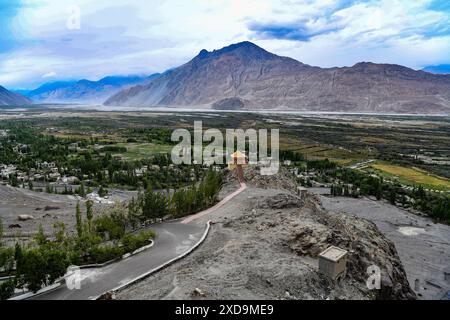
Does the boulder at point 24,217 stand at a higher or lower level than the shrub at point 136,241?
lower

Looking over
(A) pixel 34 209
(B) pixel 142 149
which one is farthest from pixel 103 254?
(B) pixel 142 149

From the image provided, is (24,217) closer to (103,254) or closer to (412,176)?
(103,254)

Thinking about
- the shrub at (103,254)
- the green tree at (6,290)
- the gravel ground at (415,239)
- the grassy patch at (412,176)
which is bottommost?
the gravel ground at (415,239)

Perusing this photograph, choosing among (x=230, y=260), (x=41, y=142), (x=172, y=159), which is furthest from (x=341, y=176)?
(x=41, y=142)

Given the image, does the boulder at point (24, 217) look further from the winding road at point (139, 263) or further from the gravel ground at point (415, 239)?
the gravel ground at point (415, 239)

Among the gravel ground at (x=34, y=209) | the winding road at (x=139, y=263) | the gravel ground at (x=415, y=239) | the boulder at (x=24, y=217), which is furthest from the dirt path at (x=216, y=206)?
the boulder at (x=24, y=217)

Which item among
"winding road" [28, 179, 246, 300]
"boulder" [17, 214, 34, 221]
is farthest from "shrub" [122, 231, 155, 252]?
"boulder" [17, 214, 34, 221]
